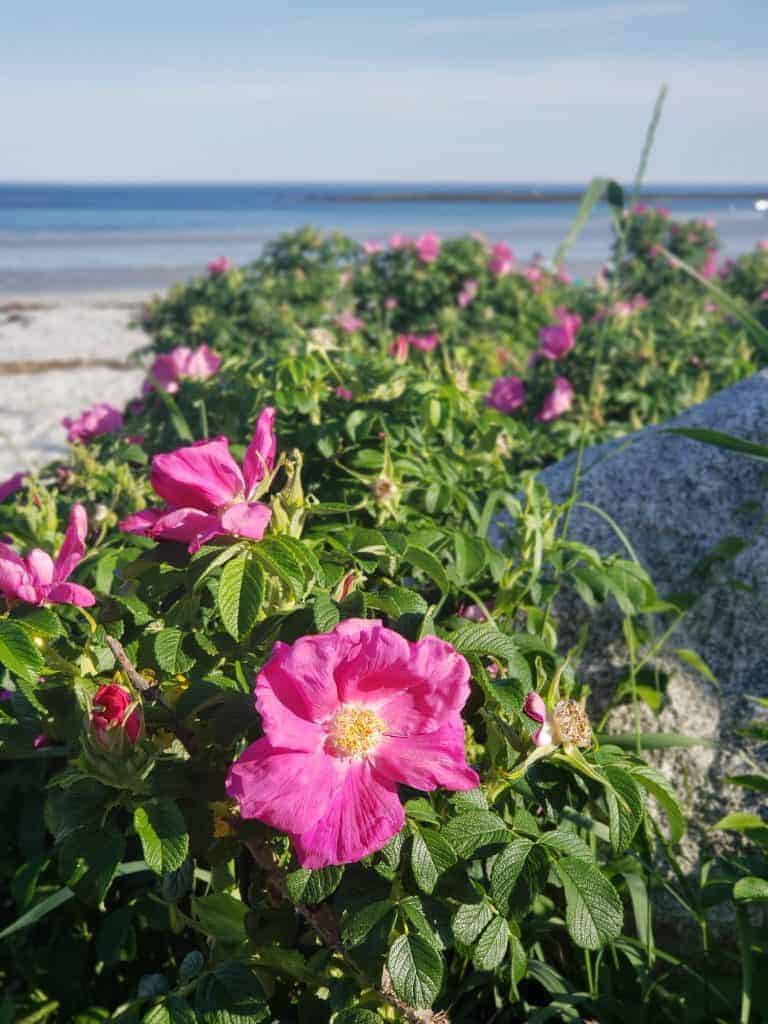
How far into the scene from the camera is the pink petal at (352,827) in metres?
0.89

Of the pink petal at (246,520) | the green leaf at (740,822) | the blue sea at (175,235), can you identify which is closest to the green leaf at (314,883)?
the pink petal at (246,520)

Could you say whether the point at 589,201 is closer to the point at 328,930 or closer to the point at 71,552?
A: the point at 71,552

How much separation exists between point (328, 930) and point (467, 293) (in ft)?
16.6

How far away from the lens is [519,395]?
288cm

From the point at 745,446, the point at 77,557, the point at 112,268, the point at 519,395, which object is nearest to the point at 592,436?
the point at 519,395

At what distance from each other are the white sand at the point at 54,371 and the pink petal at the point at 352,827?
396 cm

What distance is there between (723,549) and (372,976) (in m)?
0.95

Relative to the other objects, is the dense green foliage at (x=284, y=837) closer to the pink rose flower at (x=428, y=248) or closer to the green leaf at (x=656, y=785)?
the green leaf at (x=656, y=785)

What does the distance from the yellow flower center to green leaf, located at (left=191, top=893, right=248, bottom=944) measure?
0.34 m

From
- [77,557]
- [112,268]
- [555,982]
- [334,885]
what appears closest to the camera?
[334,885]

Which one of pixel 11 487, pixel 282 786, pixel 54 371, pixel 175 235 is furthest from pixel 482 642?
pixel 175 235

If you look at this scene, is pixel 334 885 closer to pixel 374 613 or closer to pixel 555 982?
pixel 374 613

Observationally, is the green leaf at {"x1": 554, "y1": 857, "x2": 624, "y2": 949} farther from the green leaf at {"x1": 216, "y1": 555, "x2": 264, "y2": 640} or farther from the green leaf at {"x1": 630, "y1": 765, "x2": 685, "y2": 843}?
the green leaf at {"x1": 216, "y1": 555, "x2": 264, "y2": 640}

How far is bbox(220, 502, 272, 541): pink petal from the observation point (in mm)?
1004
